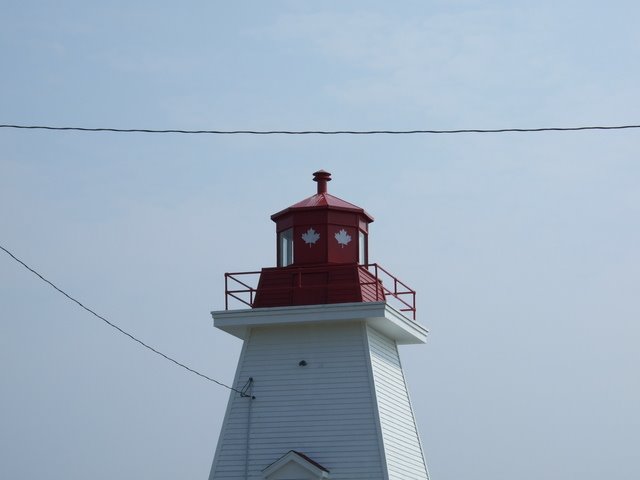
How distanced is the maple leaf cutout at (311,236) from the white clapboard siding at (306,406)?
159 cm

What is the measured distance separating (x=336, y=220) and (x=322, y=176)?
1.12m

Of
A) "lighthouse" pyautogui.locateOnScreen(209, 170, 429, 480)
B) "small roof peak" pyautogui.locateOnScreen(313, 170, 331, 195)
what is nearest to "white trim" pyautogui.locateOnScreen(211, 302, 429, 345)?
"lighthouse" pyautogui.locateOnScreen(209, 170, 429, 480)

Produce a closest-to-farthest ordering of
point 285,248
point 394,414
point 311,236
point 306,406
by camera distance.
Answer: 1. point 306,406
2. point 394,414
3. point 311,236
4. point 285,248

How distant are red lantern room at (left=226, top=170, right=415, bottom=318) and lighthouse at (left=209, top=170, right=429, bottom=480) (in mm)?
18

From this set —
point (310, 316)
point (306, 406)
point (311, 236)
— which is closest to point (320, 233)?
point (311, 236)

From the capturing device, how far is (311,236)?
25.8 meters

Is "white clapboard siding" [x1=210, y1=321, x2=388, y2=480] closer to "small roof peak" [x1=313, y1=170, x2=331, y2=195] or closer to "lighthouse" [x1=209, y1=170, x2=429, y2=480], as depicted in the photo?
"lighthouse" [x1=209, y1=170, x2=429, y2=480]

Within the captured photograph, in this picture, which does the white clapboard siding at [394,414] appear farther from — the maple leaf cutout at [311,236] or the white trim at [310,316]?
the maple leaf cutout at [311,236]

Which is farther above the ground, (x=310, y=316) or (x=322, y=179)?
(x=322, y=179)

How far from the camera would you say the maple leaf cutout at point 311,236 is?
2575 cm

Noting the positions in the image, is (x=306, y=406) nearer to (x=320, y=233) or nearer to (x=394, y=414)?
(x=394, y=414)

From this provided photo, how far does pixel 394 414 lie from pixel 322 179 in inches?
182

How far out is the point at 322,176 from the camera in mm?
26547

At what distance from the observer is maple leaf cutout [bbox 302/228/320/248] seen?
84.5 ft
